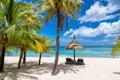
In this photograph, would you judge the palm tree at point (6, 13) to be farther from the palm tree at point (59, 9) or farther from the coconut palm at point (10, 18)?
the palm tree at point (59, 9)

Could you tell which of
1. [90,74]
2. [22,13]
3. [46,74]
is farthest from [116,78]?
[22,13]

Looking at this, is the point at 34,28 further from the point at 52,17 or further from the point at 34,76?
the point at 34,76

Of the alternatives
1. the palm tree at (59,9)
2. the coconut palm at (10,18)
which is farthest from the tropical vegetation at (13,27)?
the palm tree at (59,9)

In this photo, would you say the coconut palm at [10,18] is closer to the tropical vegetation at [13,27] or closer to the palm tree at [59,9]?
the tropical vegetation at [13,27]

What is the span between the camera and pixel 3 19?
1348 cm

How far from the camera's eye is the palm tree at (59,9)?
555 inches

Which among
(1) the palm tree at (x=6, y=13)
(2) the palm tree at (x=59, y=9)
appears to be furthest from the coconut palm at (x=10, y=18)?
(2) the palm tree at (x=59, y=9)

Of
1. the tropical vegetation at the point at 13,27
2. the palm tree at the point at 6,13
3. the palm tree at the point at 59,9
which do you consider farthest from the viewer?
the palm tree at the point at 59,9

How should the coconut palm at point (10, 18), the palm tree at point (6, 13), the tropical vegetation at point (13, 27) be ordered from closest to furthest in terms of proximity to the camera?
the tropical vegetation at point (13, 27), the coconut palm at point (10, 18), the palm tree at point (6, 13)

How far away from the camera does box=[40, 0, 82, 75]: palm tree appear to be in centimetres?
1409

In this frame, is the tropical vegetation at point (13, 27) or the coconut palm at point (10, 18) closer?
the tropical vegetation at point (13, 27)

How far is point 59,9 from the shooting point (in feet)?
47.1

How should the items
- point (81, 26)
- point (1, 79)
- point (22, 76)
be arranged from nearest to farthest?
1. point (1, 79)
2. point (22, 76)
3. point (81, 26)

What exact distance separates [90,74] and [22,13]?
5.90 meters
